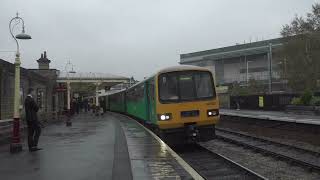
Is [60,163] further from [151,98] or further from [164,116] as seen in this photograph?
[151,98]

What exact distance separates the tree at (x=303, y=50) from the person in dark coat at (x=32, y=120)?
5169cm

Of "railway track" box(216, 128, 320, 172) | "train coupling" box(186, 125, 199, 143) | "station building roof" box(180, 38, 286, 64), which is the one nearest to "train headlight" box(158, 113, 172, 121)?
→ "train coupling" box(186, 125, 199, 143)

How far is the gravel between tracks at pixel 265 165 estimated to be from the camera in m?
12.3

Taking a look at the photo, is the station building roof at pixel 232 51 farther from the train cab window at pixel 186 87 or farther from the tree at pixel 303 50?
the train cab window at pixel 186 87

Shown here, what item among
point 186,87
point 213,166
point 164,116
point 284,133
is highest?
point 186,87

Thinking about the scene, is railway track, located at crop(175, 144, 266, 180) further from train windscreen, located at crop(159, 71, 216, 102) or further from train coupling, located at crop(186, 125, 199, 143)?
train windscreen, located at crop(159, 71, 216, 102)

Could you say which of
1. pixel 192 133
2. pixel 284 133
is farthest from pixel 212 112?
pixel 284 133

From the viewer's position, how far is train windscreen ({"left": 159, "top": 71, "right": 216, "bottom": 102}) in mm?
17422

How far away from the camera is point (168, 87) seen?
57.6 ft

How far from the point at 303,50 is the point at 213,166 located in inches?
2049

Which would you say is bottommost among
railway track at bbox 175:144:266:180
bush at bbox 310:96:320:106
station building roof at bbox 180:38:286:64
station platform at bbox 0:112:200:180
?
railway track at bbox 175:144:266:180

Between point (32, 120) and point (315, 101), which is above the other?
point (315, 101)

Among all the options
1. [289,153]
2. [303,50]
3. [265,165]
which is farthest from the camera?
[303,50]

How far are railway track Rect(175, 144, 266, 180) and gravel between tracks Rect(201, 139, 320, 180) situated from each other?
499mm
